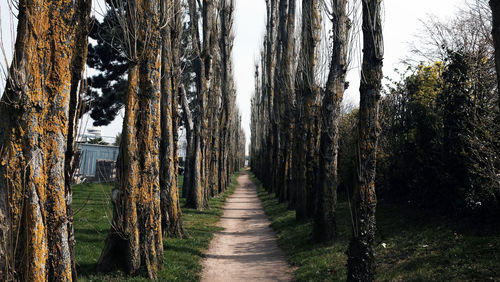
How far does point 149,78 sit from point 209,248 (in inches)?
204

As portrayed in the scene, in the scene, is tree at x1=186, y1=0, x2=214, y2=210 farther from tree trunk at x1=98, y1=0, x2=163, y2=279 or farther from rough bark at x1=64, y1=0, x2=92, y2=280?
rough bark at x1=64, y1=0, x2=92, y2=280

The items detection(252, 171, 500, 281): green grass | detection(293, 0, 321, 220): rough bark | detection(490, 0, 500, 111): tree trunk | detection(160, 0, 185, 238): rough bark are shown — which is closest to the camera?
detection(490, 0, 500, 111): tree trunk

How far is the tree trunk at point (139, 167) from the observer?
23.1ft

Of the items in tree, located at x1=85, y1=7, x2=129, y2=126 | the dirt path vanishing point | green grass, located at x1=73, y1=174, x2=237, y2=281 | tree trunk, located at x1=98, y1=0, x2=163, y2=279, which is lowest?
the dirt path vanishing point

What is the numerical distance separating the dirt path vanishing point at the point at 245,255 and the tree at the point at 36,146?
14.0 feet

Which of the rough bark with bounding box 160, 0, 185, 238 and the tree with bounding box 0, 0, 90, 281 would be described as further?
the rough bark with bounding box 160, 0, 185, 238

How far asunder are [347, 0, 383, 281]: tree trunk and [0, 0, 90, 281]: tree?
14.1ft

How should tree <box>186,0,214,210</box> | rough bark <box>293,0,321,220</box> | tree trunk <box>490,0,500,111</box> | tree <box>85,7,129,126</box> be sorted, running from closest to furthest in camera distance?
tree trunk <box>490,0,500,111</box>
rough bark <box>293,0,321,220</box>
tree <box>186,0,214,210</box>
tree <box>85,7,129,126</box>

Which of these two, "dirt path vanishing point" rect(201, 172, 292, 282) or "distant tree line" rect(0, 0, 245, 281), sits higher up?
"distant tree line" rect(0, 0, 245, 281)

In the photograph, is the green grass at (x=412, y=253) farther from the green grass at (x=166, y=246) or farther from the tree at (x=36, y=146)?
the tree at (x=36, y=146)

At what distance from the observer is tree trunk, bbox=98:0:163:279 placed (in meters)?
7.03

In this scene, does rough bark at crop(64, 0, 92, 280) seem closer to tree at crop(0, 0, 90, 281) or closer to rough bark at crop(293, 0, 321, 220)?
tree at crop(0, 0, 90, 281)

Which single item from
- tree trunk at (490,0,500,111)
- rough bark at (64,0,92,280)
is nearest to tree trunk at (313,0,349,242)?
rough bark at (64,0,92,280)

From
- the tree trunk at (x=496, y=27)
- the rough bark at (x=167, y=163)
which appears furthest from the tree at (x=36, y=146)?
the rough bark at (x=167, y=163)
